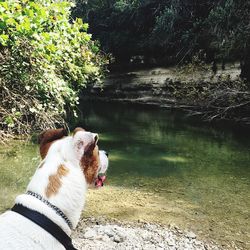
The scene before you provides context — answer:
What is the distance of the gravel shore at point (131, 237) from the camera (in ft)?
17.7

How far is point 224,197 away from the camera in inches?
301

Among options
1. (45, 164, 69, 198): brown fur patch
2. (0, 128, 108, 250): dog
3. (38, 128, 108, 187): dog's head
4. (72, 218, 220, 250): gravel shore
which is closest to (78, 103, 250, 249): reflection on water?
(72, 218, 220, 250): gravel shore

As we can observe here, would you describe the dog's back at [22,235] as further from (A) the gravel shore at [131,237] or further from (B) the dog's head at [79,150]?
(A) the gravel shore at [131,237]

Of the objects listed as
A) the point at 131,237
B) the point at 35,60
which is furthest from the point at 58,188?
the point at 35,60

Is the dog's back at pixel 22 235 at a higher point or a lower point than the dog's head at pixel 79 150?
lower

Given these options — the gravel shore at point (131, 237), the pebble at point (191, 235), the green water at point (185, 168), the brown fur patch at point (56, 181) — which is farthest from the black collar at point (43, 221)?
the green water at point (185, 168)

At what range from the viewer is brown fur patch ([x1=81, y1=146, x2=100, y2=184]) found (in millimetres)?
2604

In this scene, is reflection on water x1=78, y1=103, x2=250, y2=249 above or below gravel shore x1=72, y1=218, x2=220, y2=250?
below

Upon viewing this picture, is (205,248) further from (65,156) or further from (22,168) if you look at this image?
(22,168)

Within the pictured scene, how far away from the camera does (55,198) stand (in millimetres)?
2492

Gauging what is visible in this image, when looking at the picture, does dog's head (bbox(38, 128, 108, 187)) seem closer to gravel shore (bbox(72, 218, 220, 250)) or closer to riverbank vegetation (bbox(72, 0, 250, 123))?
gravel shore (bbox(72, 218, 220, 250))

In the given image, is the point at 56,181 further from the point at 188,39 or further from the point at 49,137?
the point at 188,39

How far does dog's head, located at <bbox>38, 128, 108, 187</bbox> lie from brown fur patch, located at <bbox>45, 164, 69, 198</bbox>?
2.7 inches

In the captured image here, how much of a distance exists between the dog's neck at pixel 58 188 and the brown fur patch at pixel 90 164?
0.16 ft
